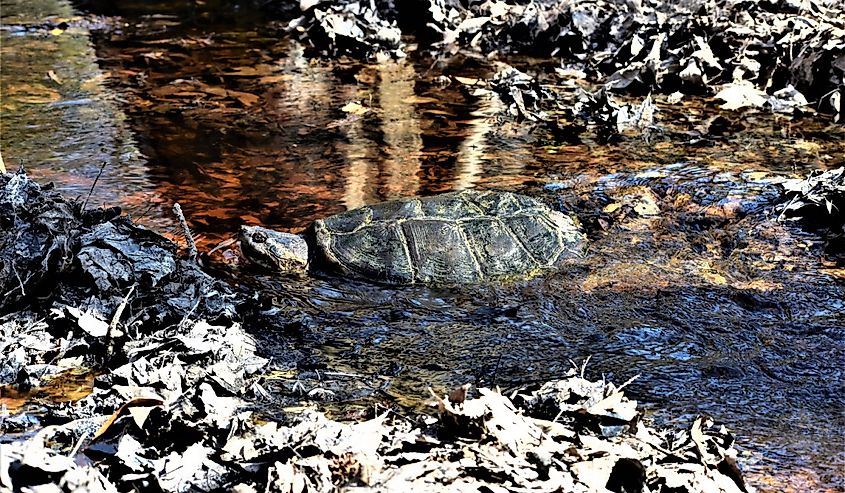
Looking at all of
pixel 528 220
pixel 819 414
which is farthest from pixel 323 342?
pixel 819 414

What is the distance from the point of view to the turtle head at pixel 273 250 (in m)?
5.65

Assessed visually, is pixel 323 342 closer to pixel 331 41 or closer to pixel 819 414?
pixel 819 414

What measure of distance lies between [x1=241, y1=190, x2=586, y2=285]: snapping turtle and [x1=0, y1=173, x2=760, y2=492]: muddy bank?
0.99 meters

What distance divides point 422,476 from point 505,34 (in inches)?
391

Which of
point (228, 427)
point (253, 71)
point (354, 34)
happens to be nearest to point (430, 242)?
point (228, 427)

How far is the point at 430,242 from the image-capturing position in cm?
562

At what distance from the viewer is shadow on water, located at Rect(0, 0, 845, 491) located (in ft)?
13.9

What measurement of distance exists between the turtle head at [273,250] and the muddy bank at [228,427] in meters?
0.84

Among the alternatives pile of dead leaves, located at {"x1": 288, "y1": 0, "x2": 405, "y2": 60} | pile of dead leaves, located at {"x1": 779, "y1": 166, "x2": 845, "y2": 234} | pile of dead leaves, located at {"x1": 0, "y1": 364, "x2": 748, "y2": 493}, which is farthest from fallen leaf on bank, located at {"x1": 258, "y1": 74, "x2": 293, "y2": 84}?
pile of dead leaves, located at {"x1": 0, "y1": 364, "x2": 748, "y2": 493}

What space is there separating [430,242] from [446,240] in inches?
4.3

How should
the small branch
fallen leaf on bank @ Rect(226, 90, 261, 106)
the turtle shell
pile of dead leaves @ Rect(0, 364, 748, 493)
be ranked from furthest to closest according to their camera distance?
fallen leaf on bank @ Rect(226, 90, 261, 106)
the turtle shell
the small branch
pile of dead leaves @ Rect(0, 364, 748, 493)

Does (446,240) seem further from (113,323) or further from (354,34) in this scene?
(354,34)

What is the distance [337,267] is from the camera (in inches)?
223

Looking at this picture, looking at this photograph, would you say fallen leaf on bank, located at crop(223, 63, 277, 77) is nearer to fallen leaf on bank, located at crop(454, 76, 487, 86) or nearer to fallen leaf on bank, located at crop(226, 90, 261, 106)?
fallen leaf on bank, located at crop(226, 90, 261, 106)
